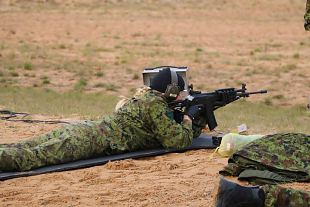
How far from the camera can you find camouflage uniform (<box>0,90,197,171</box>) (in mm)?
7672

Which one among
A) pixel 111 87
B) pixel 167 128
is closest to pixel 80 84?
pixel 111 87

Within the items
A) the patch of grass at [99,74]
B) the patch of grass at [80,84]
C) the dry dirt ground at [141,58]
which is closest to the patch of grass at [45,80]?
the dry dirt ground at [141,58]

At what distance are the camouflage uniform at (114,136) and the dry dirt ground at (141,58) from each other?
25cm

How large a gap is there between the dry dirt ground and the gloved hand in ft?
1.22

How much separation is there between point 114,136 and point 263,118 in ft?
22.5

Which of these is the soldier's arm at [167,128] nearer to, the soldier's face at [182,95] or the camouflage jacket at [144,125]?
the camouflage jacket at [144,125]

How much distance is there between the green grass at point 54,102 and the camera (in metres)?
13.8

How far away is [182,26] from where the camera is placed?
3622 cm

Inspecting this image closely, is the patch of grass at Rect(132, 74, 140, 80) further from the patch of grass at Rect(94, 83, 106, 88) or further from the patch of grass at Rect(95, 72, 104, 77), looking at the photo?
the patch of grass at Rect(94, 83, 106, 88)

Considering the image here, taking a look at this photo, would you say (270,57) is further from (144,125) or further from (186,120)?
(144,125)

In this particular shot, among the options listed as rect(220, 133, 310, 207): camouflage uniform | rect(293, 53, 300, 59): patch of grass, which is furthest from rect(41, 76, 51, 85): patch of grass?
rect(220, 133, 310, 207): camouflage uniform

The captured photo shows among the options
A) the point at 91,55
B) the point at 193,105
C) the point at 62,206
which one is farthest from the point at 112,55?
the point at 62,206

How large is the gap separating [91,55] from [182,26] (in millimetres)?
9919

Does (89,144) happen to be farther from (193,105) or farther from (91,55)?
(91,55)
